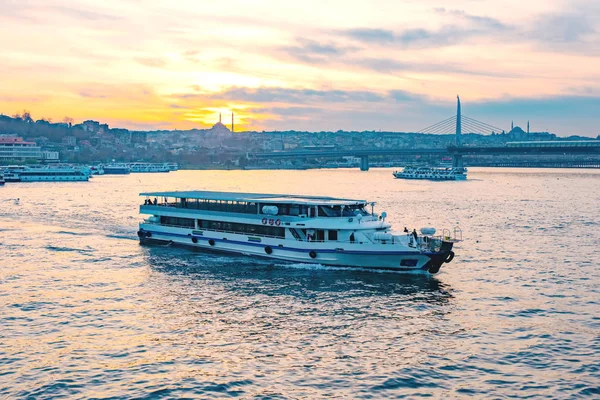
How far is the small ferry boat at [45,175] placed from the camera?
144 m

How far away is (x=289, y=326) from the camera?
25.3 metres

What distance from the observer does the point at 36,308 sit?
2792 cm

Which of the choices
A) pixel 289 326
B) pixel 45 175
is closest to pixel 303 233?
pixel 289 326

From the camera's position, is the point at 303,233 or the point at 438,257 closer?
the point at 438,257

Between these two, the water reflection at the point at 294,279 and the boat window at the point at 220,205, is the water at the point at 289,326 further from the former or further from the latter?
the boat window at the point at 220,205

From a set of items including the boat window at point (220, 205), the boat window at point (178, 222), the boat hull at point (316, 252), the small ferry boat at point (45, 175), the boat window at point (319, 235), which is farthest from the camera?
the small ferry boat at point (45, 175)

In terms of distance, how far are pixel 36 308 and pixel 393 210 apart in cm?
5019

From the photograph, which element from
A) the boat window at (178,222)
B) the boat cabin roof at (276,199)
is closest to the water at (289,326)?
the boat window at (178,222)

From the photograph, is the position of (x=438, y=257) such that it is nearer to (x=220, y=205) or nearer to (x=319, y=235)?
(x=319, y=235)

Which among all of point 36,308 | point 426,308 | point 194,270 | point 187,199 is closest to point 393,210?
point 187,199

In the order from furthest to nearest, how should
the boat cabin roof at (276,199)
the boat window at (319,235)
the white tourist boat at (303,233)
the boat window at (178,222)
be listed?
the boat window at (178,222) → the boat cabin roof at (276,199) → the boat window at (319,235) → the white tourist boat at (303,233)

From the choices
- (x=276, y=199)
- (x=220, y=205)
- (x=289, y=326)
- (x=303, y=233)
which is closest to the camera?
(x=289, y=326)

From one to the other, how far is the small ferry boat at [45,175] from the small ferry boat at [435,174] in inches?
3219

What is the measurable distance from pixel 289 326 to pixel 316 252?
455 inches
